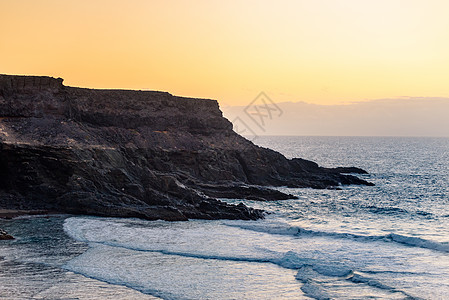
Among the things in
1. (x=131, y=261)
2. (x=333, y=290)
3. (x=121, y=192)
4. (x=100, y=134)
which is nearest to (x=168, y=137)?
(x=100, y=134)

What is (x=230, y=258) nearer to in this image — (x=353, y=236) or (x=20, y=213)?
(x=353, y=236)

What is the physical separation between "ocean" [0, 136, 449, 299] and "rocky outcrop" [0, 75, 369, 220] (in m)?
2.83

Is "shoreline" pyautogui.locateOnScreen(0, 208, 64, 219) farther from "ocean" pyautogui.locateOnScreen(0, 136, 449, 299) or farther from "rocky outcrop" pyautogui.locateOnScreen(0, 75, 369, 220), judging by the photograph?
"ocean" pyautogui.locateOnScreen(0, 136, 449, 299)

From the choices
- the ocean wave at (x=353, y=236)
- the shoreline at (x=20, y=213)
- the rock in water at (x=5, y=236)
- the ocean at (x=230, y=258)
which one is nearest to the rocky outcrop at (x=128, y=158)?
the shoreline at (x=20, y=213)

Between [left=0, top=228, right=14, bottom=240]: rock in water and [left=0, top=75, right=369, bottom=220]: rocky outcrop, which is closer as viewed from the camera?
[left=0, top=228, right=14, bottom=240]: rock in water

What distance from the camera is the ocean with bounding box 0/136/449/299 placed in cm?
1720

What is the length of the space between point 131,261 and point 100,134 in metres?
23.1

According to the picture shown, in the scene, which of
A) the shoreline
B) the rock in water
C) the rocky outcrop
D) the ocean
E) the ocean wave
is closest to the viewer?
the ocean

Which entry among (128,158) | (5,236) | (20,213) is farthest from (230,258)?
(128,158)

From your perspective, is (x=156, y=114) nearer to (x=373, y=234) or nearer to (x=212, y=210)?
(x=212, y=210)

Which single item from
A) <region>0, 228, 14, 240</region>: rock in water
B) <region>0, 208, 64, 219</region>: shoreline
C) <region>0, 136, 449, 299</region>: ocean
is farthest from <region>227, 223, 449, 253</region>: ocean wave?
<region>0, 228, 14, 240</region>: rock in water

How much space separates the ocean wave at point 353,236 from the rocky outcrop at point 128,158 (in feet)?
8.61

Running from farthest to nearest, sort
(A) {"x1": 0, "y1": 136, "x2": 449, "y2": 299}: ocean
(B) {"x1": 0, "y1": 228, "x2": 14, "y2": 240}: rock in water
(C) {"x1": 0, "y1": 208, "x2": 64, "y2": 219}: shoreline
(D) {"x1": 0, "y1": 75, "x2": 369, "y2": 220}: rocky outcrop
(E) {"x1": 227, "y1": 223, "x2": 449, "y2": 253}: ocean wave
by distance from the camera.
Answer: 1. (D) {"x1": 0, "y1": 75, "x2": 369, "y2": 220}: rocky outcrop
2. (C) {"x1": 0, "y1": 208, "x2": 64, "y2": 219}: shoreline
3. (E) {"x1": 227, "y1": 223, "x2": 449, "y2": 253}: ocean wave
4. (B) {"x1": 0, "y1": 228, "x2": 14, "y2": 240}: rock in water
5. (A) {"x1": 0, "y1": 136, "x2": 449, "y2": 299}: ocean

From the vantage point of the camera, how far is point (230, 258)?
2178 cm
